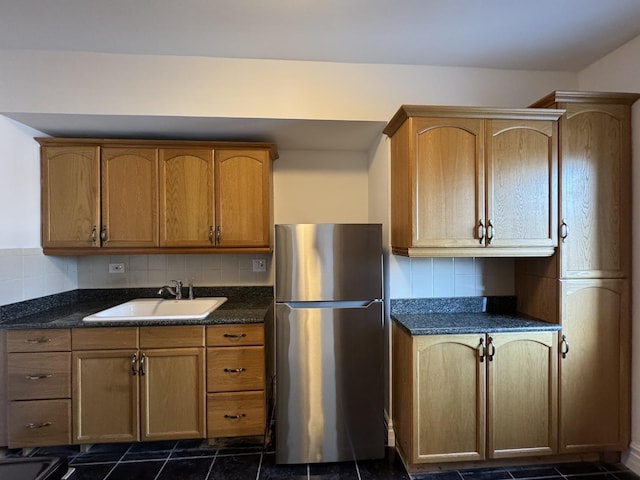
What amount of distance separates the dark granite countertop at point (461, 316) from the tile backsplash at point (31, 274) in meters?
2.42

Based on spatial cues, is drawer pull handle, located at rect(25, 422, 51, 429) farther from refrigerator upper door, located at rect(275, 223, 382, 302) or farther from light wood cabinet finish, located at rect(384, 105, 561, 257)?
light wood cabinet finish, located at rect(384, 105, 561, 257)

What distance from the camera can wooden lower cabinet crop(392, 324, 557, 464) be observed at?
174 cm

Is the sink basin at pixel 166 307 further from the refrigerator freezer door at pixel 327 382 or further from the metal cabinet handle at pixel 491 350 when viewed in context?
the metal cabinet handle at pixel 491 350

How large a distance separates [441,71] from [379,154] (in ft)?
2.13

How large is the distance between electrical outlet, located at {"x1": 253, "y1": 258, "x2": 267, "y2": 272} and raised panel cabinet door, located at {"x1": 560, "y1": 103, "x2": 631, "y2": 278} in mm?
2016

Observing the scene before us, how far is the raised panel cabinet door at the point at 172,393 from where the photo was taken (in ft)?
6.28

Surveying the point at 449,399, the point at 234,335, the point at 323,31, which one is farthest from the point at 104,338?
the point at 323,31

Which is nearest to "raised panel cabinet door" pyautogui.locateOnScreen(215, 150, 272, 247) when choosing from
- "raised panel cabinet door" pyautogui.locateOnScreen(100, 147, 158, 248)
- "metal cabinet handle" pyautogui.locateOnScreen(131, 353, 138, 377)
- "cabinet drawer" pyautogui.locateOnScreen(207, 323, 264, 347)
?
"raised panel cabinet door" pyautogui.locateOnScreen(100, 147, 158, 248)

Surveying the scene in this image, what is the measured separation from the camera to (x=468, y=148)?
1.80 m

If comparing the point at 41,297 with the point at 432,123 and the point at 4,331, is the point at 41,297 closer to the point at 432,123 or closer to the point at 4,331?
the point at 4,331

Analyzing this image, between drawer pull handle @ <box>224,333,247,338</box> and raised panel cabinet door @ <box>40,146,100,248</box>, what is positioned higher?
raised panel cabinet door @ <box>40,146,100,248</box>

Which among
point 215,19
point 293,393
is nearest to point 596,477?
point 293,393

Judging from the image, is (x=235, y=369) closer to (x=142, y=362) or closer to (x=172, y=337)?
(x=172, y=337)

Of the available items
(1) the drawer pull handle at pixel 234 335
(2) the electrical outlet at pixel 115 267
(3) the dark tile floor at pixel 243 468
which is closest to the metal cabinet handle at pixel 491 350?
(3) the dark tile floor at pixel 243 468
